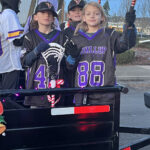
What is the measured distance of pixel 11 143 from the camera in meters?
2.15

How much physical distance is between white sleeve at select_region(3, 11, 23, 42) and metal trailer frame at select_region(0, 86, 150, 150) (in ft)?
4.50

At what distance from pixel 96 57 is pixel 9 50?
1155mm

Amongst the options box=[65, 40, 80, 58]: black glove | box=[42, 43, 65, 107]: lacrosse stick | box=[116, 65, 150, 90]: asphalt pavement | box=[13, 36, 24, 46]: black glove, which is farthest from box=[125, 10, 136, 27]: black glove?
box=[116, 65, 150, 90]: asphalt pavement

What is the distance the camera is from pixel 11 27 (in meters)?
3.42

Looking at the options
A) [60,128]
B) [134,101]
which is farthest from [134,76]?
[60,128]

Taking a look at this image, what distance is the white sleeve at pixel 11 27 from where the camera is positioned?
134 inches

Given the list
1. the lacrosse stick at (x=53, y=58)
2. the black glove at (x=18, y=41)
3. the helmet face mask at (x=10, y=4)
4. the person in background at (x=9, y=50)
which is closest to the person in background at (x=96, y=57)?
the lacrosse stick at (x=53, y=58)

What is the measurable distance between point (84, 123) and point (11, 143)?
51 centimetres

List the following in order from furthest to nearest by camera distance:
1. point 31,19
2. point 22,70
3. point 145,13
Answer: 1. point 145,13
2. point 22,70
3. point 31,19

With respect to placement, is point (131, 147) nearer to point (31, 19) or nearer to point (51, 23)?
point (51, 23)

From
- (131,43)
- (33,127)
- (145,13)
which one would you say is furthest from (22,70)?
(145,13)

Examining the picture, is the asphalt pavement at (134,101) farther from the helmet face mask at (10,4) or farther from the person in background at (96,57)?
the helmet face mask at (10,4)

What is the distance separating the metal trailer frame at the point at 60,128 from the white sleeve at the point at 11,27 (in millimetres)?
1372

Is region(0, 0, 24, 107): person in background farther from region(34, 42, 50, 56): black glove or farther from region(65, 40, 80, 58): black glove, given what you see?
region(65, 40, 80, 58): black glove
